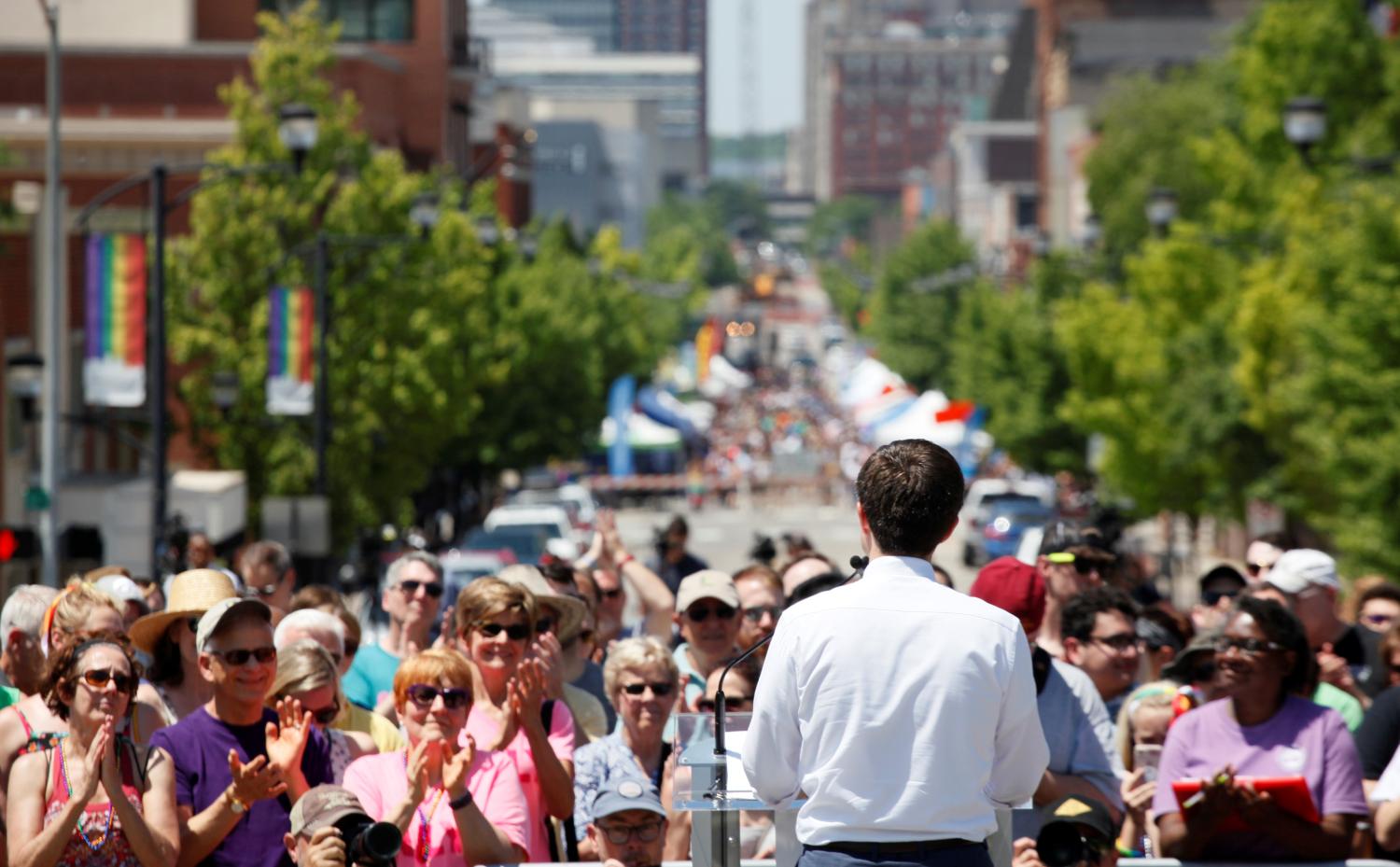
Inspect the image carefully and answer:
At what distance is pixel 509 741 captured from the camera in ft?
24.9

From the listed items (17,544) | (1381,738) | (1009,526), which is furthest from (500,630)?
(1009,526)

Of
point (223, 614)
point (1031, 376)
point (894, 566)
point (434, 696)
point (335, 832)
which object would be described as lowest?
point (1031, 376)

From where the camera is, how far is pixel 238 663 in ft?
23.5

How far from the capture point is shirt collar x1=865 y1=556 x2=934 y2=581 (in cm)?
519

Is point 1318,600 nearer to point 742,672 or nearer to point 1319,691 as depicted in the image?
point 1319,691

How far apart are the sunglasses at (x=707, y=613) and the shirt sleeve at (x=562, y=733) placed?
6.26ft

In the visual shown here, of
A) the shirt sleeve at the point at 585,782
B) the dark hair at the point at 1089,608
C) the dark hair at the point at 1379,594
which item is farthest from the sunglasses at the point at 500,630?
the dark hair at the point at 1379,594

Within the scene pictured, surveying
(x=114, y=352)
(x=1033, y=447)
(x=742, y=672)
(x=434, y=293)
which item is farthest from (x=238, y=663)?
Answer: (x=1033, y=447)

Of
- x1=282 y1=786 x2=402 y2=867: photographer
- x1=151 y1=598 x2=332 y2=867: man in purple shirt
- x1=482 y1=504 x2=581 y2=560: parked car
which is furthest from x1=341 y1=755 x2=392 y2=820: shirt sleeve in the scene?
x1=482 y1=504 x2=581 y2=560: parked car

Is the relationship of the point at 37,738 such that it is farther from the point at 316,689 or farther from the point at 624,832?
the point at 624,832

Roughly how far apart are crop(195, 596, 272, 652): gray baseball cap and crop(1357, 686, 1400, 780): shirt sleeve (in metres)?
3.82

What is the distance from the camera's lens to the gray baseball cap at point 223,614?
7223mm

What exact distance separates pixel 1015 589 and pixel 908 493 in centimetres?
277

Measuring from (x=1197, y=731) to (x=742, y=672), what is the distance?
1.61 metres
